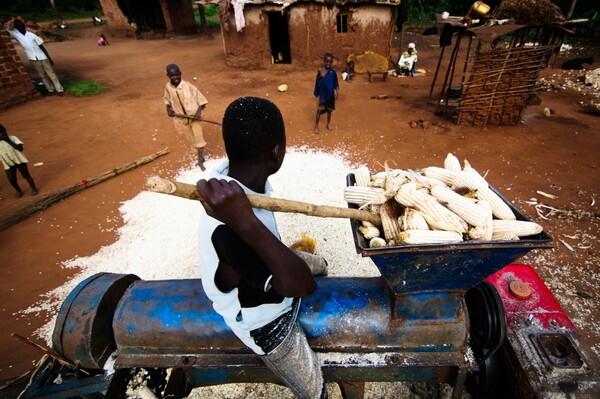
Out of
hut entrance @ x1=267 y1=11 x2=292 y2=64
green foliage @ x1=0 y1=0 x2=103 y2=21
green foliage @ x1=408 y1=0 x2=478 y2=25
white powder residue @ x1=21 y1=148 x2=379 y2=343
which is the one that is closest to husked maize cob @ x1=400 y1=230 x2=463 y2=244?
white powder residue @ x1=21 y1=148 x2=379 y2=343

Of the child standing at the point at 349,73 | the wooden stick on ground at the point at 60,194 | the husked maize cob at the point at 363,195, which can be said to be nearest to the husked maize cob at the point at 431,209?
the husked maize cob at the point at 363,195

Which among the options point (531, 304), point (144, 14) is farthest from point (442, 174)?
point (144, 14)

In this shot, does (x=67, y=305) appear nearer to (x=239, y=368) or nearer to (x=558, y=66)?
(x=239, y=368)

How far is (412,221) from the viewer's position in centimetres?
186

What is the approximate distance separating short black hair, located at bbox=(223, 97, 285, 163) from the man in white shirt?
46.4 ft

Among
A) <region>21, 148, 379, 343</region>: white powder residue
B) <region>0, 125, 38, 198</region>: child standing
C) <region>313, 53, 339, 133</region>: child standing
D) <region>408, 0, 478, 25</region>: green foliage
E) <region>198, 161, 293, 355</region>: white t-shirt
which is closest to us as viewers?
<region>198, 161, 293, 355</region>: white t-shirt

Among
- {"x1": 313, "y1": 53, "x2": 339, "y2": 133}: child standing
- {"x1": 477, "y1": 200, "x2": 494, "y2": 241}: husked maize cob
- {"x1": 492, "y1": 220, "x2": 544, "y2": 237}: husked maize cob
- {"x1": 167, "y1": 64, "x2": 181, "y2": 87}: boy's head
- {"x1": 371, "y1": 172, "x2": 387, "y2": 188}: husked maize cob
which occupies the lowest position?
{"x1": 313, "y1": 53, "x2": 339, "y2": 133}: child standing

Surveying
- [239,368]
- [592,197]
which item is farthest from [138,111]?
[592,197]

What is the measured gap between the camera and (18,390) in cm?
258

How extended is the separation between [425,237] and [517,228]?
2.06ft

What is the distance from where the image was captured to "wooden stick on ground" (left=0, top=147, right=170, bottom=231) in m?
5.56

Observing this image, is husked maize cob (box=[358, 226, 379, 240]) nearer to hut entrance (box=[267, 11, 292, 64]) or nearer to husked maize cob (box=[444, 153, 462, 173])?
husked maize cob (box=[444, 153, 462, 173])

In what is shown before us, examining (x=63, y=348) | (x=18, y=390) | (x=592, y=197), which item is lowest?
(x=592, y=197)

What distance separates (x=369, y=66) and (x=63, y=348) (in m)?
13.3
